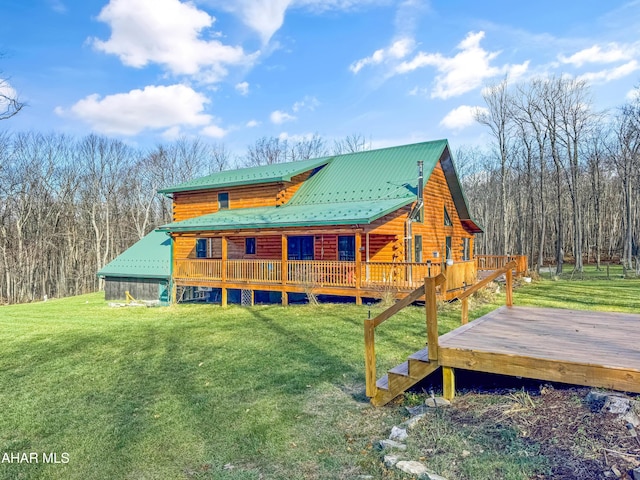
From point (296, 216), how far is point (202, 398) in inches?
405

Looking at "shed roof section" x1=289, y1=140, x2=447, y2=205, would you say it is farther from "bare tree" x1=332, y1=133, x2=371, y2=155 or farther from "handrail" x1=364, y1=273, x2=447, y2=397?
"bare tree" x1=332, y1=133, x2=371, y2=155

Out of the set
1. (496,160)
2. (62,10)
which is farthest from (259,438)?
(496,160)

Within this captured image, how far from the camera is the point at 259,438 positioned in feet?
15.5

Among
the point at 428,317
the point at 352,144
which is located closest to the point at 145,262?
the point at 428,317

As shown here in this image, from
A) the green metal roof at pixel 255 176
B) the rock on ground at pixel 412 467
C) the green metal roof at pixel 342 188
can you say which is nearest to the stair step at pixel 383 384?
the rock on ground at pixel 412 467

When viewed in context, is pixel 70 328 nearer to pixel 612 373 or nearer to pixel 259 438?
pixel 259 438

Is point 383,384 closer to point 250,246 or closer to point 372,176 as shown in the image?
point 372,176

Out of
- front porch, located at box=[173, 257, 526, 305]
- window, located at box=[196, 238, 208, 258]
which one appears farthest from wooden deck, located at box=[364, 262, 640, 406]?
window, located at box=[196, 238, 208, 258]

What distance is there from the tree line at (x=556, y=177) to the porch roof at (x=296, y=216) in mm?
17981

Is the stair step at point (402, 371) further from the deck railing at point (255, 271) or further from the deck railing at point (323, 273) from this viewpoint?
the deck railing at point (255, 271)

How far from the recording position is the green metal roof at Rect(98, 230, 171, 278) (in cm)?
1978

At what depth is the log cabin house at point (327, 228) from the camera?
1448 cm

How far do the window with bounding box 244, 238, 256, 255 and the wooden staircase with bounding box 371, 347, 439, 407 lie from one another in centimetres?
1493

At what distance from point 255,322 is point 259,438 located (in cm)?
798
